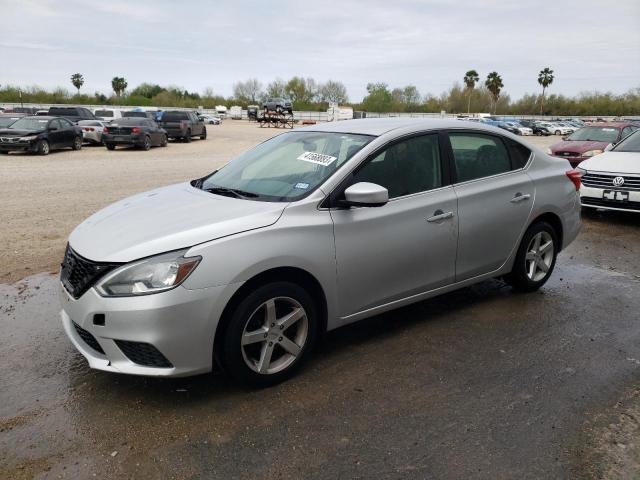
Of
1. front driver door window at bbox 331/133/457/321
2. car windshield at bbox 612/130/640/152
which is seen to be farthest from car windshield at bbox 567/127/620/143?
front driver door window at bbox 331/133/457/321

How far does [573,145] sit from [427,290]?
11.2m

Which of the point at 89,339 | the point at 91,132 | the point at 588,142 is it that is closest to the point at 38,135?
the point at 91,132

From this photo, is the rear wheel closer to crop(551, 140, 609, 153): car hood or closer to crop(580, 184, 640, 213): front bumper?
crop(551, 140, 609, 153): car hood

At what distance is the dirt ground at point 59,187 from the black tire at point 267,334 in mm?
3597

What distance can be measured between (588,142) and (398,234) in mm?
12077

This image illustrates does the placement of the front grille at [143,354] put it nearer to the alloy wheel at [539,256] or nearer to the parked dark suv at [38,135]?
the alloy wheel at [539,256]

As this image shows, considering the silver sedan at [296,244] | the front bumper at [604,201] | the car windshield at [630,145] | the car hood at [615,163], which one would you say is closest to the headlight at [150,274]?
the silver sedan at [296,244]

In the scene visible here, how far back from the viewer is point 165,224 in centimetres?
341

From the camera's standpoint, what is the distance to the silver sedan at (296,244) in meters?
3.11

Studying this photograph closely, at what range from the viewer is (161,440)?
9.71ft

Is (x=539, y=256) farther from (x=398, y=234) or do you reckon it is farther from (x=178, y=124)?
(x=178, y=124)

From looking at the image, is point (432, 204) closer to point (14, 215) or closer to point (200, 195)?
point (200, 195)

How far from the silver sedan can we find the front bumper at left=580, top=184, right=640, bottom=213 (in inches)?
167

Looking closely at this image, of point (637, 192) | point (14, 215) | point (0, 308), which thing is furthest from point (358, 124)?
point (14, 215)
